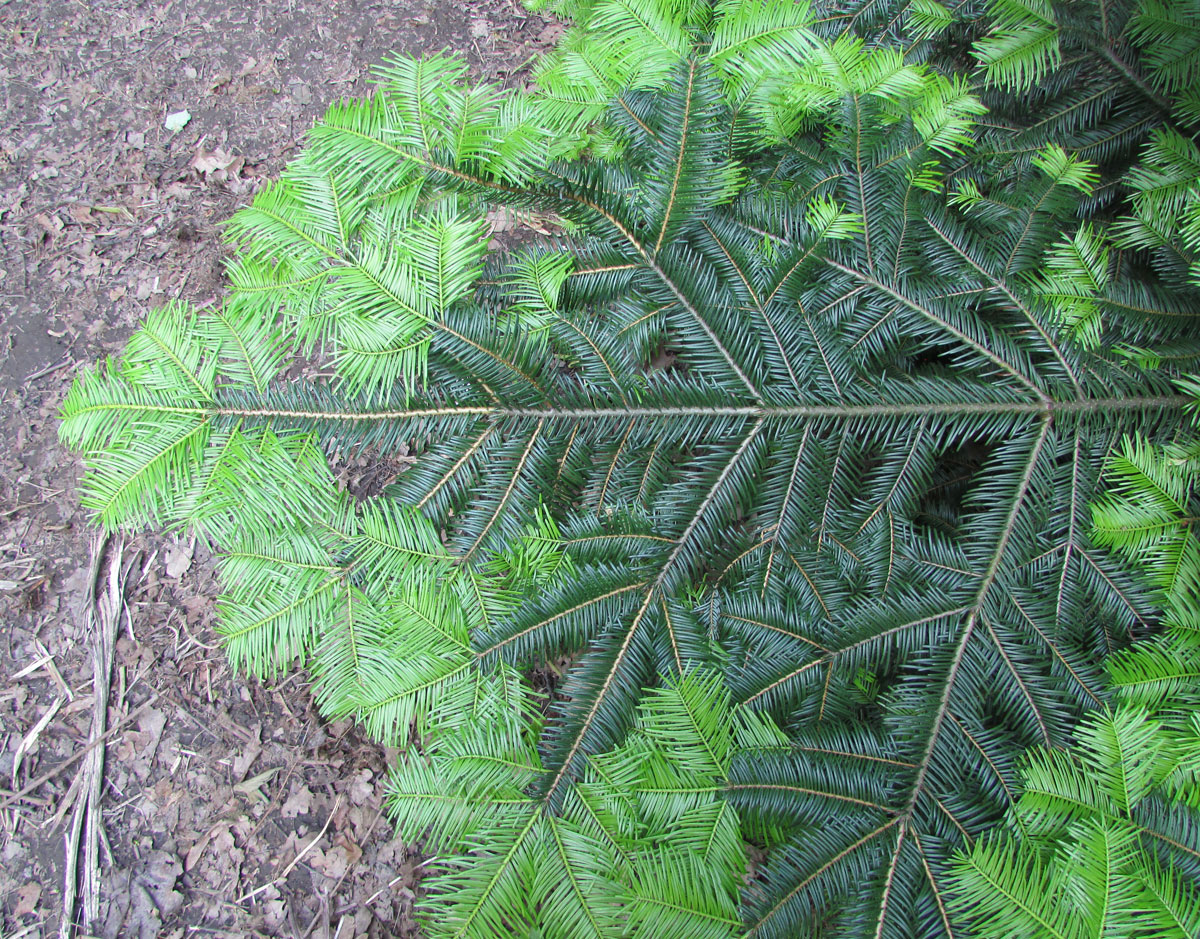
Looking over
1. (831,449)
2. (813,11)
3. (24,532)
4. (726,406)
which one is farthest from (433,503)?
(24,532)

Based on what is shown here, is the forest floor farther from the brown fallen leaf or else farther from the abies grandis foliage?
the abies grandis foliage

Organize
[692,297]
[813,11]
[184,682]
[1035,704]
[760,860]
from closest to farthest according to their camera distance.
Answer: [1035,704] → [692,297] → [813,11] → [760,860] → [184,682]

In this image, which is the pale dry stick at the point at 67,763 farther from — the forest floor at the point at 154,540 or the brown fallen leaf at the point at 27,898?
the brown fallen leaf at the point at 27,898

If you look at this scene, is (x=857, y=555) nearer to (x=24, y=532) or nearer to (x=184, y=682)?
(x=184, y=682)

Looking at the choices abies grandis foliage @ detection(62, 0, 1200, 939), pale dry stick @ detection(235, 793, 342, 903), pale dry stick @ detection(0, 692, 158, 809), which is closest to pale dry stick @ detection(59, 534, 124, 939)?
pale dry stick @ detection(0, 692, 158, 809)

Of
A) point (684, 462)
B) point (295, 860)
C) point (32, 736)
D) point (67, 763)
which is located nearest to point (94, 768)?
point (67, 763)

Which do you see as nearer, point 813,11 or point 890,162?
point 890,162

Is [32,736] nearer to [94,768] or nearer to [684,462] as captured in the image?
[94,768]
